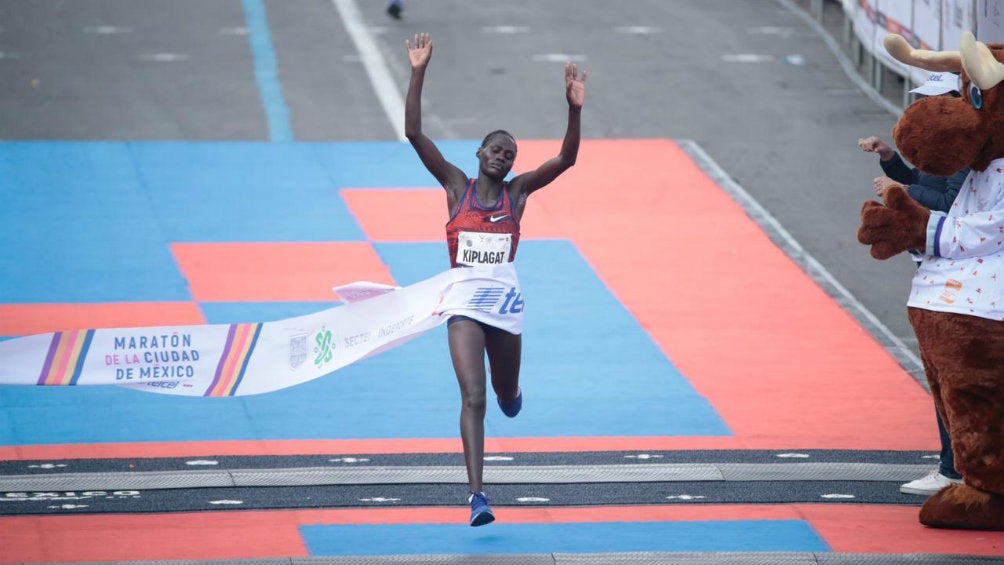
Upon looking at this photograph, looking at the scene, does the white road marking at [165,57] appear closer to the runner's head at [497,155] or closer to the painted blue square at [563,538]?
the runner's head at [497,155]

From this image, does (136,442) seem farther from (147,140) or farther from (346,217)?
(147,140)

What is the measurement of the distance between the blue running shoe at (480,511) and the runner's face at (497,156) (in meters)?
1.71

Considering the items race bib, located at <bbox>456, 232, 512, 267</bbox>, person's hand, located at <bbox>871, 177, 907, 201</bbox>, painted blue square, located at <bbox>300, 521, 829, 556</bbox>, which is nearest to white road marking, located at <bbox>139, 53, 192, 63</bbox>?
race bib, located at <bbox>456, 232, 512, 267</bbox>

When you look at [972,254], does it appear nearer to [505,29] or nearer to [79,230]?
[79,230]

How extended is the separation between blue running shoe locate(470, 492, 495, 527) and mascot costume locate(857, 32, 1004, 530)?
2324 millimetres

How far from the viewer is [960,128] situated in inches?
294

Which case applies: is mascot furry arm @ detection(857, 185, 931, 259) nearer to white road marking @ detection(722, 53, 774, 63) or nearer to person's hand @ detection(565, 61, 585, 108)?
person's hand @ detection(565, 61, 585, 108)

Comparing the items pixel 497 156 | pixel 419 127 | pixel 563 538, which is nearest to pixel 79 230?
pixel 419 127

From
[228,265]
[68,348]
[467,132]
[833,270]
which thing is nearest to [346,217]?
[228,265]

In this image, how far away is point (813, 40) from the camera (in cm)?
2083

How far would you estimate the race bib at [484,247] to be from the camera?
7.95m

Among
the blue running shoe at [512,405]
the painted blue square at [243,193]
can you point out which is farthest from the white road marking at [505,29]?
the blue running shoe at [512,405]

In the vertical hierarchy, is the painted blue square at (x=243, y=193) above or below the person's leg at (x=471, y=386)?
below

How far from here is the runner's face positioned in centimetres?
796
